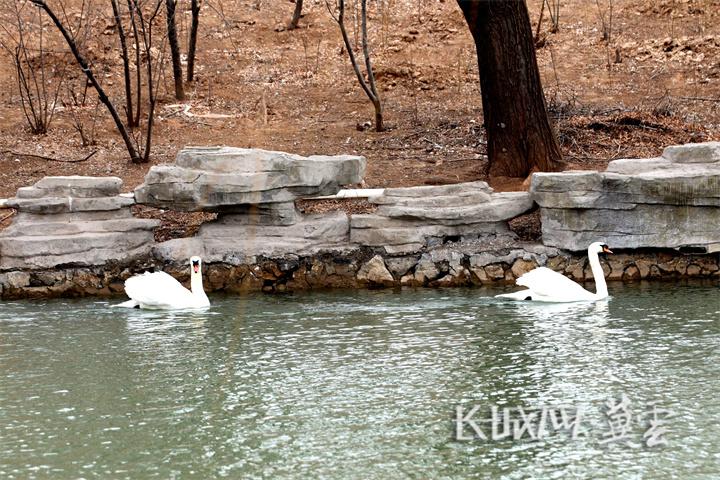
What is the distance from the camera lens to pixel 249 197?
38.7 ft

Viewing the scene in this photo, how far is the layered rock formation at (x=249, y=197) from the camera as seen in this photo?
1170 cm

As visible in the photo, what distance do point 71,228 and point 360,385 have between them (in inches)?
205

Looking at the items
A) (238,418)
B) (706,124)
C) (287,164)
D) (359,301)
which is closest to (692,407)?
(238,418)

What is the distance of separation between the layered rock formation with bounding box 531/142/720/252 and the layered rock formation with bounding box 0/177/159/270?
4.51 meters

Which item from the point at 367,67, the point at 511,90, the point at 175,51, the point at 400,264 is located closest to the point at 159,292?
the point at 400,264

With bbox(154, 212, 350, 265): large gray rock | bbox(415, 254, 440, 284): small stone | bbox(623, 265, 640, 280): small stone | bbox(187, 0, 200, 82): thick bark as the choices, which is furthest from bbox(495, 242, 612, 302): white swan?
bbox(187, 0, 200, 82): thick bark

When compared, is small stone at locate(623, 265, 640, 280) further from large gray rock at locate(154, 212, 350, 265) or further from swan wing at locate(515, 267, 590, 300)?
large gray rock at locate(154, 212, 350, 265)

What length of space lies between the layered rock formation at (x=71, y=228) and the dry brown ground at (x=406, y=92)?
2.23 meters

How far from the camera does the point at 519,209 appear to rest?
12.1 m

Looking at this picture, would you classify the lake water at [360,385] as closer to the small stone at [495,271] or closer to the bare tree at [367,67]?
the small stone at [495,271]

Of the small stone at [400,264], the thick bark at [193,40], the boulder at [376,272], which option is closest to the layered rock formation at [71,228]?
the boulder at [376,272]

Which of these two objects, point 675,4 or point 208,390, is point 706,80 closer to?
point 675,4

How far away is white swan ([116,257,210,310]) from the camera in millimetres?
10977

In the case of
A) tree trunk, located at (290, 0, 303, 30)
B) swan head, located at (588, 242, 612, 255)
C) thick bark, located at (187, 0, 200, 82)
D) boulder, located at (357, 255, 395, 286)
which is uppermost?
tree trunk, located at (290, 0, 303, 30)
